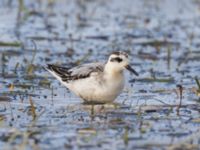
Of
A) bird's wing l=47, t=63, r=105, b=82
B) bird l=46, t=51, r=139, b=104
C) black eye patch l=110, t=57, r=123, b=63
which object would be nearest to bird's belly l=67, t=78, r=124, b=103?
bird l=46, t=51, r=139, b=104

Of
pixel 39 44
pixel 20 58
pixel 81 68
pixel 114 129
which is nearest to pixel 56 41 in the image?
pixel 39 44

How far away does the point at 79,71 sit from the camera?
13.1 meters

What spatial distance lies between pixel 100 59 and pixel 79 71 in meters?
3.98

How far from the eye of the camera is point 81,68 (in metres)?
13.2

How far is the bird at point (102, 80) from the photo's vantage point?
494 inches

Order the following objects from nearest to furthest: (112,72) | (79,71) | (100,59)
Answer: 1. (112,72)
2. (79,71)
3. (100,59)

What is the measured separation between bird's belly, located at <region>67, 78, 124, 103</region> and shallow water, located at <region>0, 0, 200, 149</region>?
0.17 meters

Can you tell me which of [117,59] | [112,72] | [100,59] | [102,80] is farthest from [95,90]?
[100,59]

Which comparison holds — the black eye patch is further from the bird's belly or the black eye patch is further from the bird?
the bird's belly

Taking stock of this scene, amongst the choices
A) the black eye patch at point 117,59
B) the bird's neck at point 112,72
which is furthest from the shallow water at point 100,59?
the black eye patch at point 117,59

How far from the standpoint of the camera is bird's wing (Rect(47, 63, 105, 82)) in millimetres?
12898

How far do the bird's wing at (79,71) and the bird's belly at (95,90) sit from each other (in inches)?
5.1

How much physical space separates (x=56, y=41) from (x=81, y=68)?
18.6ft

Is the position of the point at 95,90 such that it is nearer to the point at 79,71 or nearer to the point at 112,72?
the point at 112,72
